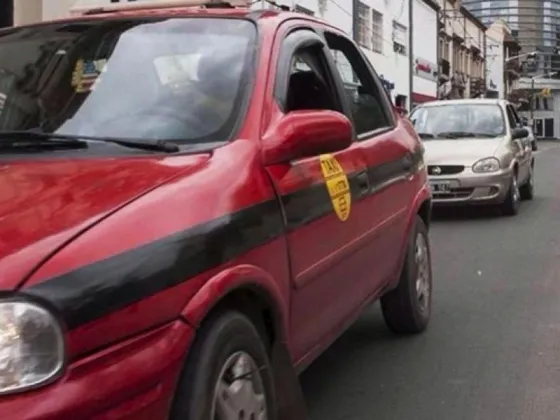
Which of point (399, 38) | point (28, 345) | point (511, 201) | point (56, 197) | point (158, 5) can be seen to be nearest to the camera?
point (28, 345)

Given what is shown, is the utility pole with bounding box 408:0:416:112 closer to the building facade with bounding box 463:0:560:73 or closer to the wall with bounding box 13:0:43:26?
the wall with bounding box 13:0:43:26

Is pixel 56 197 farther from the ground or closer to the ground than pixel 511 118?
farther from the ground

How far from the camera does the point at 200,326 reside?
270cm

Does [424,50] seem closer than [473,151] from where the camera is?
No

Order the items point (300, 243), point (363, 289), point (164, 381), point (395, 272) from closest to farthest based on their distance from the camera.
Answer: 1. point (164, 381)
2. point (300, 243)
3. point (363, 289)
4. point (395, 272)

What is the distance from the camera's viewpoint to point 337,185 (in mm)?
3906

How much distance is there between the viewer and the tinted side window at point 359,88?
15.2ft

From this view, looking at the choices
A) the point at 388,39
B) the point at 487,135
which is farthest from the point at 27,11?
the point at 388,39

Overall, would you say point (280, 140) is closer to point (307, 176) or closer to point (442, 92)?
point (307, 176)

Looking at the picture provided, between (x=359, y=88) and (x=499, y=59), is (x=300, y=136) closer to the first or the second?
(x=359, y=88)

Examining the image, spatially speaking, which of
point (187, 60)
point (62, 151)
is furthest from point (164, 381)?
point (187, 60)

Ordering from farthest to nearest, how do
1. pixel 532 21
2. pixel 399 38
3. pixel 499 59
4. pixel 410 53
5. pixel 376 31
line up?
pixel 532 21 < pixel 499 59 < pixel 410 53 < pixel 399 38 < pixel 376 31

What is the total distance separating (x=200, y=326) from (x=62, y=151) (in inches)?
35.2

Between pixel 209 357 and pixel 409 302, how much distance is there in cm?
294
